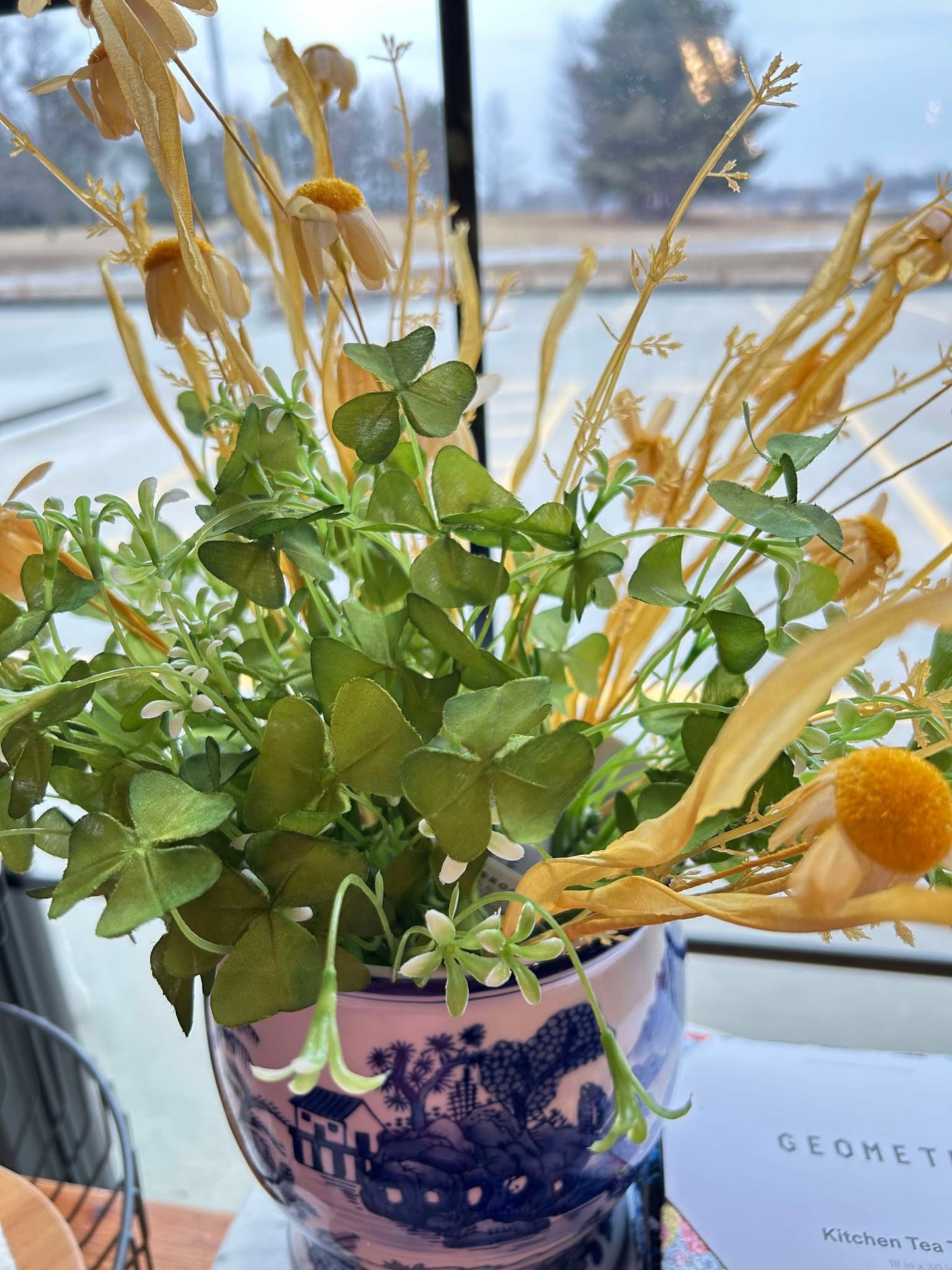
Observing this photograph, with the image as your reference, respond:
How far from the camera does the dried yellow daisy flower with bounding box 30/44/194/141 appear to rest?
271 mm

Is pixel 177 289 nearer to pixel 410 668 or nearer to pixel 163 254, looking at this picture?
pixel 163 254

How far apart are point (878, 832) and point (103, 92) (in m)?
0.27

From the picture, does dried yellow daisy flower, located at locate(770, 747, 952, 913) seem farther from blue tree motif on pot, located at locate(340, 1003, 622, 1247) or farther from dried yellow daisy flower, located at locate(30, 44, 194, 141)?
dried yellow daisy flower, located at locate(30, 44, 194, 141)

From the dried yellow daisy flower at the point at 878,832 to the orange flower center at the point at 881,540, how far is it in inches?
6.1

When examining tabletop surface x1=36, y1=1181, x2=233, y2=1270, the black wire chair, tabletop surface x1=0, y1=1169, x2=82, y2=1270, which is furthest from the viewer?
the black wire chair

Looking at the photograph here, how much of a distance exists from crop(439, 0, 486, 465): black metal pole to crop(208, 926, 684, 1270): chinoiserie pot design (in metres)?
0.42

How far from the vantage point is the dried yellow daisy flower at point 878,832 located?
0.20 metres

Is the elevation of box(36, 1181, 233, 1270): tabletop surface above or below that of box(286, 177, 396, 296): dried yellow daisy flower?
below

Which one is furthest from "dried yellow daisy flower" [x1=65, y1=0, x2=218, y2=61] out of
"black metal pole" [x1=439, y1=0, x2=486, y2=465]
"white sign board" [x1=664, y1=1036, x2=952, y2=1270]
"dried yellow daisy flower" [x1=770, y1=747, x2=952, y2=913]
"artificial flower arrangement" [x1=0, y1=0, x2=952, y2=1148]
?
"white sign board" [x1=664, y1=1036, x2=952, y2=1270]

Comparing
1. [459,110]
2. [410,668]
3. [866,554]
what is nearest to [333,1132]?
[410,668]

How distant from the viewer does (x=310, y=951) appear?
26 centimetres

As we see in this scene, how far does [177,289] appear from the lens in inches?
12.4

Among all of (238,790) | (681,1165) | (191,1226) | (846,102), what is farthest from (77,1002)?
(846,102)

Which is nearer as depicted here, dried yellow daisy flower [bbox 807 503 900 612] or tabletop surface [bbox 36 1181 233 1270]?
dried yellow daisy flower [bbox 807 503 900 612]
